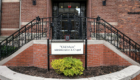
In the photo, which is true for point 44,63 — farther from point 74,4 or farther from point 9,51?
point 74,4

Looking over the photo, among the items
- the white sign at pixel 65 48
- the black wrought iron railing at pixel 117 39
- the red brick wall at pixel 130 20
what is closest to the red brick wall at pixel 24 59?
the white sign at pixel 65 48

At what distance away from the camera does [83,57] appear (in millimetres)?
4027

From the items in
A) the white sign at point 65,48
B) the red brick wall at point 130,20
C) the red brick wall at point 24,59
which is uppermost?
the red brick wall at point 130,20

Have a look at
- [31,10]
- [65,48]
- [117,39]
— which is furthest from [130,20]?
[31,10]

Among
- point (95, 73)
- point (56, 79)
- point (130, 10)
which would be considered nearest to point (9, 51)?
point (56, 79)

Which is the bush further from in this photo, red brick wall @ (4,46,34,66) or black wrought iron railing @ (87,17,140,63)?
black wrought iron railing @ (87,17,140,63)

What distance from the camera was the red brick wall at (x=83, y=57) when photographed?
13.3 ft

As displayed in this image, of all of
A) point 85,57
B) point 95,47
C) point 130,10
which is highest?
point 130,10

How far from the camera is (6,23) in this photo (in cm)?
746

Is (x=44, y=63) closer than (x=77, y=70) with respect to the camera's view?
No

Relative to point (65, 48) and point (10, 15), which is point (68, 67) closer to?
→ point (65, 48)

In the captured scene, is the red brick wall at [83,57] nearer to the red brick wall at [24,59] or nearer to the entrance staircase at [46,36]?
→ the red brick wall at [24,59]

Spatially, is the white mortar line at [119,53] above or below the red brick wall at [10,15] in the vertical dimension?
below

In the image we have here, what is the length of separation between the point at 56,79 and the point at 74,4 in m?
6.34
